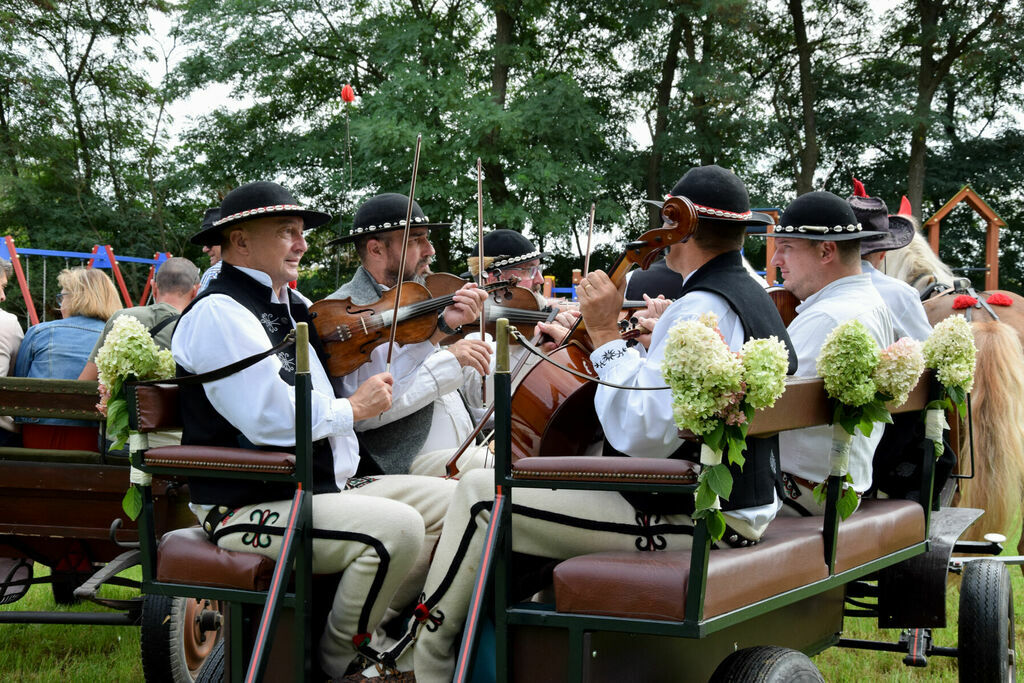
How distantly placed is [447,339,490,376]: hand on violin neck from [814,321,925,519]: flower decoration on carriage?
146 centimetres

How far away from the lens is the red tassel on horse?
4.97 meters

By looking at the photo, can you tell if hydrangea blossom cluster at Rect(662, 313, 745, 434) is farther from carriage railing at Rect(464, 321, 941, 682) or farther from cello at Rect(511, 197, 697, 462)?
cello at Rect(511, 197, 697, 462)

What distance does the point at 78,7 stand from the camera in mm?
20312

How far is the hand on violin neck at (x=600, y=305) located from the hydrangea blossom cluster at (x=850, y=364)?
561 millimetres

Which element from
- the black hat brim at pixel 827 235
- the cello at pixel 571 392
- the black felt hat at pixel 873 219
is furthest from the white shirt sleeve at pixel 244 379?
the black felt hat at pixel 873 219

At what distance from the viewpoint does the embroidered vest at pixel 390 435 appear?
3.80 meters

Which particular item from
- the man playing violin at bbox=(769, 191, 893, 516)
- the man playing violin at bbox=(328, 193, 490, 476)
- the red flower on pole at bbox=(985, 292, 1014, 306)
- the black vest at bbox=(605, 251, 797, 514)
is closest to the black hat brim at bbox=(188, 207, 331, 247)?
the man playing violin at bbox=(328, 193, 490, 476)

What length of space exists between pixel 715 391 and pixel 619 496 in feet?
1.93

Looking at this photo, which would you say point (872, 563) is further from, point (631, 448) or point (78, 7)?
point (78, 7)

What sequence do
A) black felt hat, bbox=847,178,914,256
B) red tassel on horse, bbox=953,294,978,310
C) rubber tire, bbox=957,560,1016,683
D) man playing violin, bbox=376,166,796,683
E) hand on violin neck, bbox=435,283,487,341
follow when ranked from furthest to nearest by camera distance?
red tassel on horse, bbox=953,294,978,310 < black felt hat, bbox=847,178,914,256 < hand on violin neck, bbox=435,283,487,341 < rubber tire, bbox=957,560,1016,683 < man playing violin, bbox=376,166,796,683

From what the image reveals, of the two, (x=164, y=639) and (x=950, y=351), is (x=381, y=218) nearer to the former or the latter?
(x=164, y=639)

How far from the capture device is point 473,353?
151 inches

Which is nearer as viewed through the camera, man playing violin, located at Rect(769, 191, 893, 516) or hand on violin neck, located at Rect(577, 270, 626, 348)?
hand on violin neck, located at Rect(577, 270, 626, 348)

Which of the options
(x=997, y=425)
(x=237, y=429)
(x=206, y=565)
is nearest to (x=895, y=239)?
(x=997, y=425)
